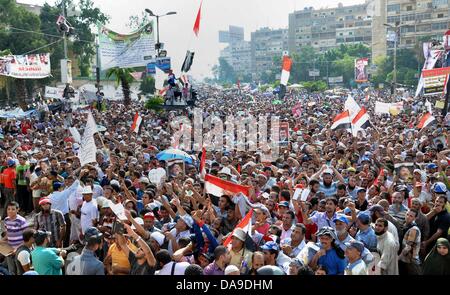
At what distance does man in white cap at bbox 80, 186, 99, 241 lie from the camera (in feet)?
29.4

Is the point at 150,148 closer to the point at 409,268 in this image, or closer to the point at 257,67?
the point at 409,268

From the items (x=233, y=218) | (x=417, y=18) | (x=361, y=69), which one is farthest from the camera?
(x=417, y=18)

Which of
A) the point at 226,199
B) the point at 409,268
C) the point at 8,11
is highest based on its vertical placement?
the point at 8,11

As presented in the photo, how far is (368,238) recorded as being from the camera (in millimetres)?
6863

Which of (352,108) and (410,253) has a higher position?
(352,108)

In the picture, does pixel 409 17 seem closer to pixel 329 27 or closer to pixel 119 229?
pixel 329 27

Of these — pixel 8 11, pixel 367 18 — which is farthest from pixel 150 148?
pixel 367 18

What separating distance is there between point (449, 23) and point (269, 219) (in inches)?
3908

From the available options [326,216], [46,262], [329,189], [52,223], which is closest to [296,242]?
[326,216]

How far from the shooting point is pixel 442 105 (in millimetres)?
24438

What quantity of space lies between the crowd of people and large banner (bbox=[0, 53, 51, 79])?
552 inches

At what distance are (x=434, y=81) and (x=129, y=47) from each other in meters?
12.9
